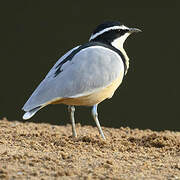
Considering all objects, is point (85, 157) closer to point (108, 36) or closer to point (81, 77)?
point (81, 77)

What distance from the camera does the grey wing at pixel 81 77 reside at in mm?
6066

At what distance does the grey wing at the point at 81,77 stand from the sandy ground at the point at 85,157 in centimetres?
54

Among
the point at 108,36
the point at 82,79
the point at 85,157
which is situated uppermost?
the point at 108,36

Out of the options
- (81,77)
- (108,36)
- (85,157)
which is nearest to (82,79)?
(81,77)

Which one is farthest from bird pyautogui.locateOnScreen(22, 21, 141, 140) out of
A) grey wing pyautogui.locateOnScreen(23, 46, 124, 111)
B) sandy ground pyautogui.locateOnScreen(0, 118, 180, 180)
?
sandy ground pyautogui.locateOnScreen(0, 118, 180, 180)

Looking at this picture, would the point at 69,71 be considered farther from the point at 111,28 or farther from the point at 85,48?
the point at 111,28

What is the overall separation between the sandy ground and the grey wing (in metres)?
0.54

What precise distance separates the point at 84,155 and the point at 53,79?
1.40 metres

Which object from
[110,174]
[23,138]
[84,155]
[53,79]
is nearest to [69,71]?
[53,79]

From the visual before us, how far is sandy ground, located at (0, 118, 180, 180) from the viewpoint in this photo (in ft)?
14.5

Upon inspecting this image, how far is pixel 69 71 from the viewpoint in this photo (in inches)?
245

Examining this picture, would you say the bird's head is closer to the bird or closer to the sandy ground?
the bird

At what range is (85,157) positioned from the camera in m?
5.08

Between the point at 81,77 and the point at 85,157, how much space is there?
1371mm
